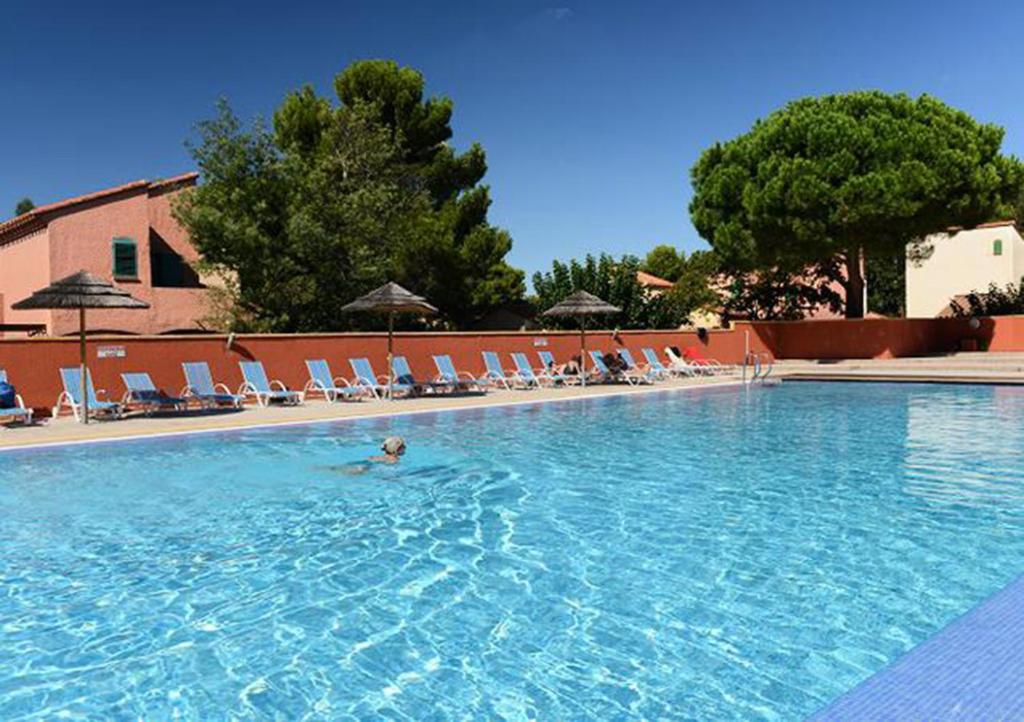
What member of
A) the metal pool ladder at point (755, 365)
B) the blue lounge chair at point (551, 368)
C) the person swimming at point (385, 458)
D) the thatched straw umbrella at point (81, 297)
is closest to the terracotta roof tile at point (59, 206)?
the thatched straw umbrella at point (81, 297)

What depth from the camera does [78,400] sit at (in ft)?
42.8

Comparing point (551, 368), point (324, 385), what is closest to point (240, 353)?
point (324, 385)

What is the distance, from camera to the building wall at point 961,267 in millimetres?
32688

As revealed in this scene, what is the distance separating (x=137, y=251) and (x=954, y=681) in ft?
79.4

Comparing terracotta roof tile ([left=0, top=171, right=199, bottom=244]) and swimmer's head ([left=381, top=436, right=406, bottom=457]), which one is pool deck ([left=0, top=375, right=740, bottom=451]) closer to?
swimmer's head ([left=381, top=436, right=406, bottom=457])

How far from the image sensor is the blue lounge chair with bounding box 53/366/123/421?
12812mm

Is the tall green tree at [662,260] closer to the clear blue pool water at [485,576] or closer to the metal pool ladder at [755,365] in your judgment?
the metal pool ladder at [755,365]

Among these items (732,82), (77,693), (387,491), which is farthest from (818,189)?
(77,693)

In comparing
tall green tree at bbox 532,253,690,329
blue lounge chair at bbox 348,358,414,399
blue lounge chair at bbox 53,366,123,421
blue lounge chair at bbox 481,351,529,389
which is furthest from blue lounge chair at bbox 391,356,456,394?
tall green tree at bbox 532,253,690,329

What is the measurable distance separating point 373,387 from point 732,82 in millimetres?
14977

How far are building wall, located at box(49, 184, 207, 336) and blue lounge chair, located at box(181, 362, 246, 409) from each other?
29.7ft

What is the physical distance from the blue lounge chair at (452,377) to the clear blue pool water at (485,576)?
24.2 feet

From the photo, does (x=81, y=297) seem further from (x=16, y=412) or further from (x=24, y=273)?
(x=24, y=273)

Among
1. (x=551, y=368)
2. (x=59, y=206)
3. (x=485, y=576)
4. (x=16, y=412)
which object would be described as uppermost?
(x=59, y=206)
